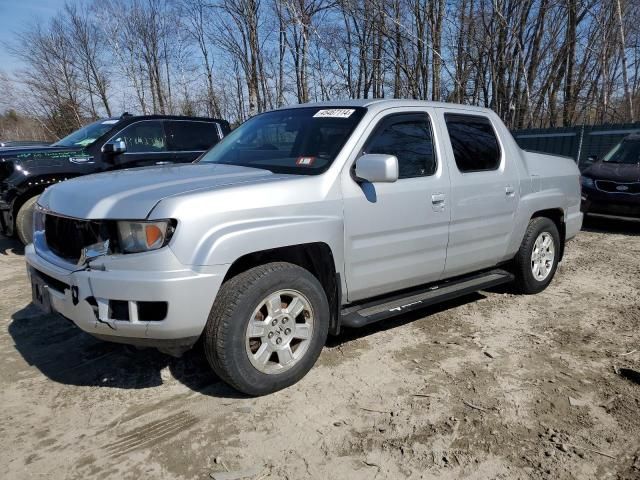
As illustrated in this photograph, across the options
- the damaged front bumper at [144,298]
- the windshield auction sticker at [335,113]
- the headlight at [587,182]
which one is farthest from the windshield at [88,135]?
the headlight at [587,182]

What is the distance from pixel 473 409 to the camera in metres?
2.82

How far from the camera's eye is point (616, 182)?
833 cm

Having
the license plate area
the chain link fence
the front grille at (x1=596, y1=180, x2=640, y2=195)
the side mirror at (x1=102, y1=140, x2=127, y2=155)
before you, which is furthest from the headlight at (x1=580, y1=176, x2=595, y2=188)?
→ the license plate area

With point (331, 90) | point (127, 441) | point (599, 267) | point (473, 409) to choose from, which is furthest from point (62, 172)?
point (331, 90)

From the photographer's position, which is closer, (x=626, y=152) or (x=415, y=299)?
(x=415, y=299)

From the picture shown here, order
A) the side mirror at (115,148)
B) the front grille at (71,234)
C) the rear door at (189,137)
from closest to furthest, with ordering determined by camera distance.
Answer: the front grille at (71,234)
the side mirror at (115,148)
the rear door at (189,137)

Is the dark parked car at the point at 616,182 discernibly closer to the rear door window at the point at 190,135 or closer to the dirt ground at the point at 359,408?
the dirt ground at the point at 359,408

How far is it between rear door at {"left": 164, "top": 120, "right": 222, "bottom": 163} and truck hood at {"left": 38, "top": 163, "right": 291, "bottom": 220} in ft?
14.2

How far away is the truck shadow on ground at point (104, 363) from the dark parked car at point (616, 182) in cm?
781

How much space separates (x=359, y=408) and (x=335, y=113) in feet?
6.91

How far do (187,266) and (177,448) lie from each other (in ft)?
3.11

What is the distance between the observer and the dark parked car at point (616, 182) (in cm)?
815

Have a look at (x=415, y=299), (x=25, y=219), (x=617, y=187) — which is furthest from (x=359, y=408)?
(x=617, y=187)

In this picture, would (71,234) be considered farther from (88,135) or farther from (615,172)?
(615,172)
